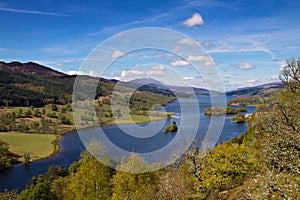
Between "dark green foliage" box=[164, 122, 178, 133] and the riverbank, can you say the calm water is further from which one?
the riverbank

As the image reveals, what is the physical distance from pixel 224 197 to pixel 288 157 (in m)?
7.93

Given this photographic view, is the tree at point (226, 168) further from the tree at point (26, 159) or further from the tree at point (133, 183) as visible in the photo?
→ the tree at point (26, 159)

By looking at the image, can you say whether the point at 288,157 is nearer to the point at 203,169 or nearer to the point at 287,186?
the point at 287,186

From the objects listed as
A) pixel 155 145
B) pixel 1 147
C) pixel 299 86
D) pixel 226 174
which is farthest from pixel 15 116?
pixel 299 86

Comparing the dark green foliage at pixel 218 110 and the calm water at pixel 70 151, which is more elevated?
the dark green foliage at pixel 218 110

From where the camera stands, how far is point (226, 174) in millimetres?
20906

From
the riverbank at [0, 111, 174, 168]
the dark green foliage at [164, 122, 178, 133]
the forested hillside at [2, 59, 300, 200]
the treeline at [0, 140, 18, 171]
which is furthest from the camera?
the dark green foliage at [164, 122, 178, 133]

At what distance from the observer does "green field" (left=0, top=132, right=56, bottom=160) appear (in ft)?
276

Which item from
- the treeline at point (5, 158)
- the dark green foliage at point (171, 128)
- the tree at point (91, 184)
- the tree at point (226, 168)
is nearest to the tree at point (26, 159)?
the treeline at point (5, 158)

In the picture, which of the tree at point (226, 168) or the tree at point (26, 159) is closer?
the tree at point (226, 168)

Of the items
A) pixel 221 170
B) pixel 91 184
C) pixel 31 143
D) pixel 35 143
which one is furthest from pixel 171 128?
pixel 91 184

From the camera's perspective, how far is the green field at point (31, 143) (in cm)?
8412

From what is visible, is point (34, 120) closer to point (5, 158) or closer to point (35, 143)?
point (35, 143)

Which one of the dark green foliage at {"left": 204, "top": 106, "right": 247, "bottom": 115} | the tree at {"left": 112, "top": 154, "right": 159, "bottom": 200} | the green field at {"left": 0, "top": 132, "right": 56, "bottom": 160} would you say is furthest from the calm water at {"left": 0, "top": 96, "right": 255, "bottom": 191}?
the tree at {"left": 112, "top": 154, "right": 159, "bottom": 200}
